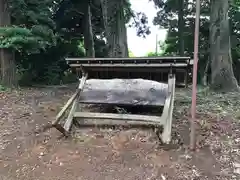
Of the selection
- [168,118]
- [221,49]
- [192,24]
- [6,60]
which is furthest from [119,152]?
[192,24]

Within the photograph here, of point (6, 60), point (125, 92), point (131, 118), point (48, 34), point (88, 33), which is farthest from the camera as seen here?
point (88, 33)

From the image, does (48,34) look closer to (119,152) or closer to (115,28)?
(115,28)

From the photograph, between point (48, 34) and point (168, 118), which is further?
point (48, 34)

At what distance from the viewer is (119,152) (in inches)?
176

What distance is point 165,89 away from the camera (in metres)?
5.32

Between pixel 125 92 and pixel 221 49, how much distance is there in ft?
12.3

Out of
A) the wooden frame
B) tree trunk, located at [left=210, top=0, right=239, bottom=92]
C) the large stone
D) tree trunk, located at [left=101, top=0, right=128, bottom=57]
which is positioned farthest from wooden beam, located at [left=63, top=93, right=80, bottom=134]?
tree trunk, located at [left=210, top=0, right=239, bottom=92]

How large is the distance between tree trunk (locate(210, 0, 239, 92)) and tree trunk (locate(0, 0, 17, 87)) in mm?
5699

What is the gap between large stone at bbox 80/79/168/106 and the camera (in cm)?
527

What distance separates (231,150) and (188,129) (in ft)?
2.74

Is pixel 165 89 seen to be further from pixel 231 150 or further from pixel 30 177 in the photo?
pixel 30 177

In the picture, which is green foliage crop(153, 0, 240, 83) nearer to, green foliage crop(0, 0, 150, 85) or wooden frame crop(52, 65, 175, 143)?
green foliage crop(0, 0, 150, 85)

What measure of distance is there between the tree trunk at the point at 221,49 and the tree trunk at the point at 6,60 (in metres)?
5.70

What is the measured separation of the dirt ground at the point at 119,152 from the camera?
4.04 meters
